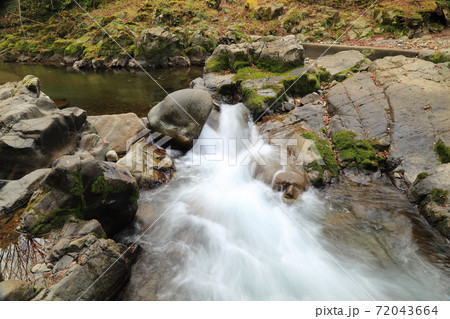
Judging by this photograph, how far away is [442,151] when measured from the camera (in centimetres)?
612

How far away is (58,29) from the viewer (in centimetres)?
2644

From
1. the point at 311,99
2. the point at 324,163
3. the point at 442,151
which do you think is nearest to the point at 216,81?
the point at 311,99

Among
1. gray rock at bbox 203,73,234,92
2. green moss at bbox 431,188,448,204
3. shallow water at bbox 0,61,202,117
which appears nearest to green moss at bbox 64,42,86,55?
shallow water at bbox 0,61,202,117

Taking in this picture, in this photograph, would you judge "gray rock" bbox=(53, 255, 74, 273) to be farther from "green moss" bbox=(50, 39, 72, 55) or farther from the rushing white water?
"green moss" bbox=(50, 39, 72, 55)

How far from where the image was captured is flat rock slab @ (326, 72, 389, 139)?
24.3 ft

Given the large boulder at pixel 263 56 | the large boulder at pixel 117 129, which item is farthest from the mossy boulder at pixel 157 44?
the large boulder at pixel 117 129

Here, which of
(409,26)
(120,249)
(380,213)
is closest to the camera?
(120,249)

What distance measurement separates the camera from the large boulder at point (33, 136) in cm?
580

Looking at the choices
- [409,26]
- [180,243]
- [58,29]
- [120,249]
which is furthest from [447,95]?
[58,29]

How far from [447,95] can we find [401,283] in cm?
611

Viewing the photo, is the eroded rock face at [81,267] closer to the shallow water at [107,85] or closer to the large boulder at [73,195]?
the large boulder at [73,195]

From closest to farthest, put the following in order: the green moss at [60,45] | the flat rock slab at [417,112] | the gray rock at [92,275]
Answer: the gray rock at [92,275] < the flat rock slab at [417,112] < the green moss at [60,45]

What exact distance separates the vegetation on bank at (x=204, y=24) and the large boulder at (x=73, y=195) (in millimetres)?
17977
